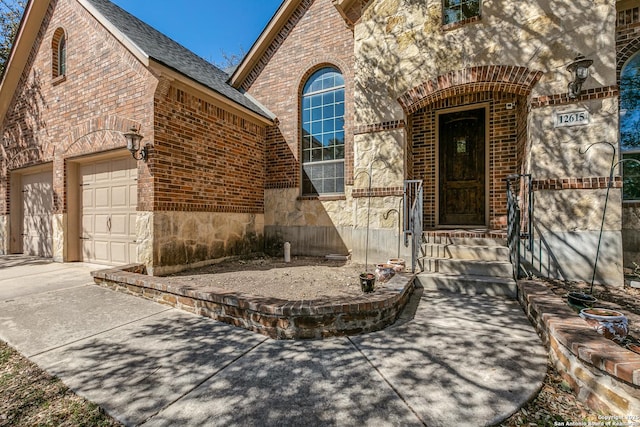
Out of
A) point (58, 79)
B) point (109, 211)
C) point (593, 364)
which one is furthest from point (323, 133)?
point (593, 364)

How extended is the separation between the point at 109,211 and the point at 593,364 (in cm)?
786

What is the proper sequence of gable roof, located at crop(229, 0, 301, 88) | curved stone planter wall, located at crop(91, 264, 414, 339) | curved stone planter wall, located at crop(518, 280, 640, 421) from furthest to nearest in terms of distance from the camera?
gable roof, located at crop(229, 0, 301, 88), curved stone planter wall, located at crop(91, 264, 414, 339), curved stone planter wall, located at crop(518, 280, 640, 421)

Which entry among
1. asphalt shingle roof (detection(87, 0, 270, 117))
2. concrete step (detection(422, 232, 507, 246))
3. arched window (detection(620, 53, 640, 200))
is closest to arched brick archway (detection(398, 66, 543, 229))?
concrete step (detection(422, 232, 507, 246))

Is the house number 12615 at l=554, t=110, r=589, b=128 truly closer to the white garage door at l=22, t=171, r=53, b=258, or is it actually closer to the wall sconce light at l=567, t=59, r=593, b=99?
the wall sconce light at l=567, t=59, r=593, b=99

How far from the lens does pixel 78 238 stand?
22.4 feet

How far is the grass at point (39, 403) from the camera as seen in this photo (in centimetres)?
188

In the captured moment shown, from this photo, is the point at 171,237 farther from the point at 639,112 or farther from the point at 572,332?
the point at 639,112

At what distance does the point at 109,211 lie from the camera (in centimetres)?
621

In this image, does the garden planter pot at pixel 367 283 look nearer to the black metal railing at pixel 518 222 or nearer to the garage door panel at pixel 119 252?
the black metal railing at pixel 518 222

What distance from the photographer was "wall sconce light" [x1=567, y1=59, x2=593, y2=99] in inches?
166

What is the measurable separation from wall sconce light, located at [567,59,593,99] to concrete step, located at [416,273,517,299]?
125 inches

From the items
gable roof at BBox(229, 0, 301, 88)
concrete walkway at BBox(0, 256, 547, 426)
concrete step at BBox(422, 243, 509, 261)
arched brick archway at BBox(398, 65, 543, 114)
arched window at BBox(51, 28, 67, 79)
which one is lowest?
concrete walkway at BBox(0, 256, 547, 426)

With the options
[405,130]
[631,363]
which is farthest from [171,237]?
[631,363]

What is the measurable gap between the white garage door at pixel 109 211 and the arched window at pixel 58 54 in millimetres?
2625
